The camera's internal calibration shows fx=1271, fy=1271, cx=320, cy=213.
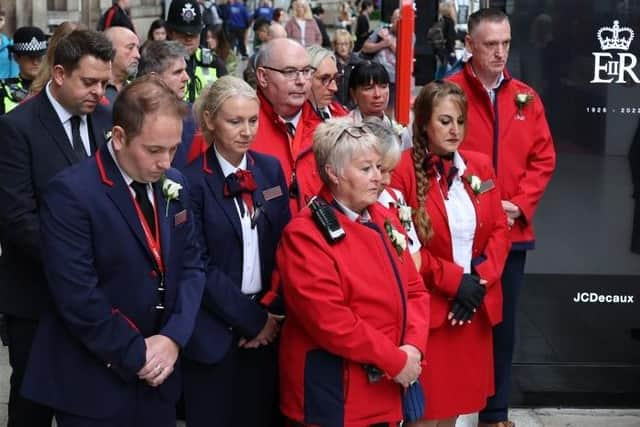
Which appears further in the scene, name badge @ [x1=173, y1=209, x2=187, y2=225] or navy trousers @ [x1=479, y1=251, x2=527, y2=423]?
navy trousers @ [x1=479, y1=251, x2=527, y2=423]

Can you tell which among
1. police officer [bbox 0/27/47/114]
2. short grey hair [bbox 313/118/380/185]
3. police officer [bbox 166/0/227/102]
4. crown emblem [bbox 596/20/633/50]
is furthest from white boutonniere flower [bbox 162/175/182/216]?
police officer [bbox 166/0/227/102]

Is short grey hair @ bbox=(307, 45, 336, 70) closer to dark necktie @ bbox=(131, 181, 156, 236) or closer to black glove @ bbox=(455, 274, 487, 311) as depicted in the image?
black glove @ bbox=(455, 274, 487, 311)

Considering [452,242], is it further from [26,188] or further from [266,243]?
[26,188]

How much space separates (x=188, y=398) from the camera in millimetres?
5023

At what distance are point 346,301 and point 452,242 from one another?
37.7 inches

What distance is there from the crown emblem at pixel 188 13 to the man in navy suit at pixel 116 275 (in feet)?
13.8

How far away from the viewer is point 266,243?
4.96 m

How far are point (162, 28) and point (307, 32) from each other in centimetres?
1273

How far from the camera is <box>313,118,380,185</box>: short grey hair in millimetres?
4609

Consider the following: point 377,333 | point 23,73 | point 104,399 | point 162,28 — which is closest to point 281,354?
point 377,333

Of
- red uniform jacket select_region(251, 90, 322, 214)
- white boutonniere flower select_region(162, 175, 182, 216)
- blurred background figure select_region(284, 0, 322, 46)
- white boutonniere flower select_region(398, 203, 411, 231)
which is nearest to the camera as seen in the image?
white boutonniere flower select_region(162, 175, 182, 216)

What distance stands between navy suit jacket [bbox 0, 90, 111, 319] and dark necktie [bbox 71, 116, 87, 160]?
0.14 ft

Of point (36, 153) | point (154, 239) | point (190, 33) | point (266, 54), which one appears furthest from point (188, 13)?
point (154, 239)

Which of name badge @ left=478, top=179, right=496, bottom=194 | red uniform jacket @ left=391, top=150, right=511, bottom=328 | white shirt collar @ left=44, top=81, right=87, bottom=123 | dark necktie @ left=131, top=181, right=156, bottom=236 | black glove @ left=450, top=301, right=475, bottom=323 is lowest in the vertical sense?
black glove @ left=450, top=301, right=475, bottom=323
